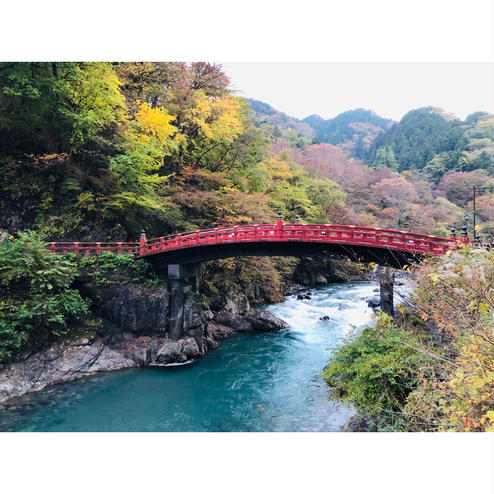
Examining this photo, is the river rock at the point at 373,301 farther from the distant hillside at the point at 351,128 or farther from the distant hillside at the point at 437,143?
the distant hillside at the point at 351,128

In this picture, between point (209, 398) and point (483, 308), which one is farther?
point (209, 398)

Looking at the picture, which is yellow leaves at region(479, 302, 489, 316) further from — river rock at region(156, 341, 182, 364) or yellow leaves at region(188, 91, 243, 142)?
yellow leaves at region(188, 91, 243, 142)

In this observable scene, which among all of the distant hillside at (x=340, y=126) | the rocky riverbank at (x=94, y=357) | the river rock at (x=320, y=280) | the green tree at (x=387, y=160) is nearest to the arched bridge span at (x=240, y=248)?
the rocky riverbank at (x=94, y=357)

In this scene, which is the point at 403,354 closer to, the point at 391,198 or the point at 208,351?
the point at 208,351

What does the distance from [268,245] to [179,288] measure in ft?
13.5

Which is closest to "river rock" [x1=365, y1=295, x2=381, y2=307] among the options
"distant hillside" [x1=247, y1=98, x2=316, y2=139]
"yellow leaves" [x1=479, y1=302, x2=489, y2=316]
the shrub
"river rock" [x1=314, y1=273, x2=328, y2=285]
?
"river rock" [x1=314, y1=273, x2=328, y2=285]

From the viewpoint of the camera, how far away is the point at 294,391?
421 inches

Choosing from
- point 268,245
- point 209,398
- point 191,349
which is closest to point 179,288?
point 191,349

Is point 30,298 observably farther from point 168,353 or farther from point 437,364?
point 437,364

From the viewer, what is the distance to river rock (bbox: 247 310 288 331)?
15812 mm

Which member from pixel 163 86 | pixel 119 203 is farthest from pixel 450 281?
pixel 163 86

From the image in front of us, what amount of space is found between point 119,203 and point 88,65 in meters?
5.66

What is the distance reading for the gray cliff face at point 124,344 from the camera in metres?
10.6

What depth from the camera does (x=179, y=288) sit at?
45.8 ft
